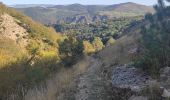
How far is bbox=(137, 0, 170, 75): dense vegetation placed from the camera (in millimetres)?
15284

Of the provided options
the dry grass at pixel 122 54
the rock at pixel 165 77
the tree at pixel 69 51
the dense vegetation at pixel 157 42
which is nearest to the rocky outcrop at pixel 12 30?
the tree at pixel 69 51

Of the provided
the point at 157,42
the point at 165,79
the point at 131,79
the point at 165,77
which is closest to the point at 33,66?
the point at 157,42

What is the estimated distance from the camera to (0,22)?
107 m

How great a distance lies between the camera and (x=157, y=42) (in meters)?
16.8

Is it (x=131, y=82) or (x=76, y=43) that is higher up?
(x=131, y=82)

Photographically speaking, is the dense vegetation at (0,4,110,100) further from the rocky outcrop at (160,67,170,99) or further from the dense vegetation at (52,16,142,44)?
the dense vegetation at (52,16,142,44)

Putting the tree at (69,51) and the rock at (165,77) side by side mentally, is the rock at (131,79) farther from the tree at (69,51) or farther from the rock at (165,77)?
the tree at (69,51)

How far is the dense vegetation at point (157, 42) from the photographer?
15.3 metres

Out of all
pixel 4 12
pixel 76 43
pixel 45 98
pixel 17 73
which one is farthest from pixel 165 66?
pixel 4 12

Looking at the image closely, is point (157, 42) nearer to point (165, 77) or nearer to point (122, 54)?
point (165, 77)

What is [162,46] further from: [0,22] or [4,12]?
[4,12]

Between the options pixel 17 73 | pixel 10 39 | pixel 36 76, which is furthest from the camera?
pixel 10 39

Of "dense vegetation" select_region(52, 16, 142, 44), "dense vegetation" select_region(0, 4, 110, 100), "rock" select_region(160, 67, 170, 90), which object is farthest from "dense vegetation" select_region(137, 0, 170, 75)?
"dense vegetation" select_region(52, 16, 142, 44)

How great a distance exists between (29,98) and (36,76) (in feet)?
64.9
